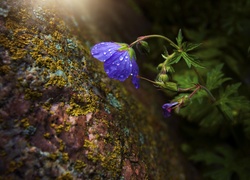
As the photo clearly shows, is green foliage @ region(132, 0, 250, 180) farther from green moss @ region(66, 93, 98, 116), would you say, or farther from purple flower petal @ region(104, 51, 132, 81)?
→ green moss @ region(66, 93, 98, 116)

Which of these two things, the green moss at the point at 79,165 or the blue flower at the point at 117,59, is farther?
the blue flower at the point at 117,59

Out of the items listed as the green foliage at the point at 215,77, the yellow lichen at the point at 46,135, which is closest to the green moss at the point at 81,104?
the yellow lichen at the point at 46,135

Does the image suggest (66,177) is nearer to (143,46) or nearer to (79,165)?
(79,165)

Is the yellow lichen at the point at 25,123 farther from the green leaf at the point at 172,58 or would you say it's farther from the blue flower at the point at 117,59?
the green leaf at the point at 172,58

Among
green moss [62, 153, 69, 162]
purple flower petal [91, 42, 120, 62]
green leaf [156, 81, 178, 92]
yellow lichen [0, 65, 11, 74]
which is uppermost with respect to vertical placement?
yellow lichen [0, 65, 11, 74]

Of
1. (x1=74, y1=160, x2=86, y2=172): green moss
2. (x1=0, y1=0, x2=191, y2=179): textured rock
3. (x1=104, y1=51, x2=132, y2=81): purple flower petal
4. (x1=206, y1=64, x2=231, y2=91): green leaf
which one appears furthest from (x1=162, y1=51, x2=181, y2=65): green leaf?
(x1=74, y1=160, x2=86, y2=172): green moss

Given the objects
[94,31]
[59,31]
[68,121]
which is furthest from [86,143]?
[94,31]
